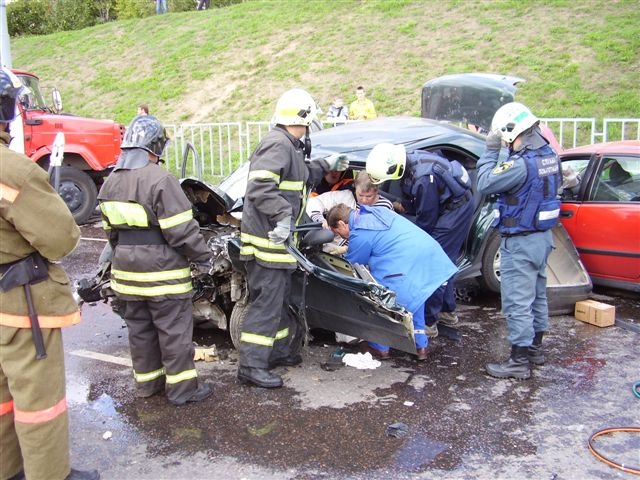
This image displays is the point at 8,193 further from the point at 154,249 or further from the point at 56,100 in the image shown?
the point at 56,100

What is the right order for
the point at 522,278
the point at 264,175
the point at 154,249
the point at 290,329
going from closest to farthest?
the point at 154,249 → the point at 264,175 → the point at 522,278 → the point at 290,329

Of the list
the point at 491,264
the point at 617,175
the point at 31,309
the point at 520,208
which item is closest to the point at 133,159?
the point at 31,309

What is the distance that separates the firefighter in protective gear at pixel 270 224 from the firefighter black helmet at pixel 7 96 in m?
1.58

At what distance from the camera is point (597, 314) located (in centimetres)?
556

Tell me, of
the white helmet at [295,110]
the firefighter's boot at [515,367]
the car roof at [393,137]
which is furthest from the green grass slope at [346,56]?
the white helmet at [295,110]

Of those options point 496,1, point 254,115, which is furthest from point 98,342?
point 496,1

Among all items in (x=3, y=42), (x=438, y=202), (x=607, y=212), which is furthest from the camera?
(x=3, y=42)

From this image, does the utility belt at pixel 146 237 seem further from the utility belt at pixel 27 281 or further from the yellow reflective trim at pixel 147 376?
the utility belt at pixel 27 281

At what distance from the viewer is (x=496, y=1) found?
65.2 feet

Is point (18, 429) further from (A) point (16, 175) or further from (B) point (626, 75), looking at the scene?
(B) point (626, 75)

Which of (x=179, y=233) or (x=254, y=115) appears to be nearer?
(x=179, y=233)

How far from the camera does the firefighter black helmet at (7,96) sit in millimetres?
2988

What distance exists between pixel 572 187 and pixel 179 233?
158 inches

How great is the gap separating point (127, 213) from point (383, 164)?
74.4 inches
